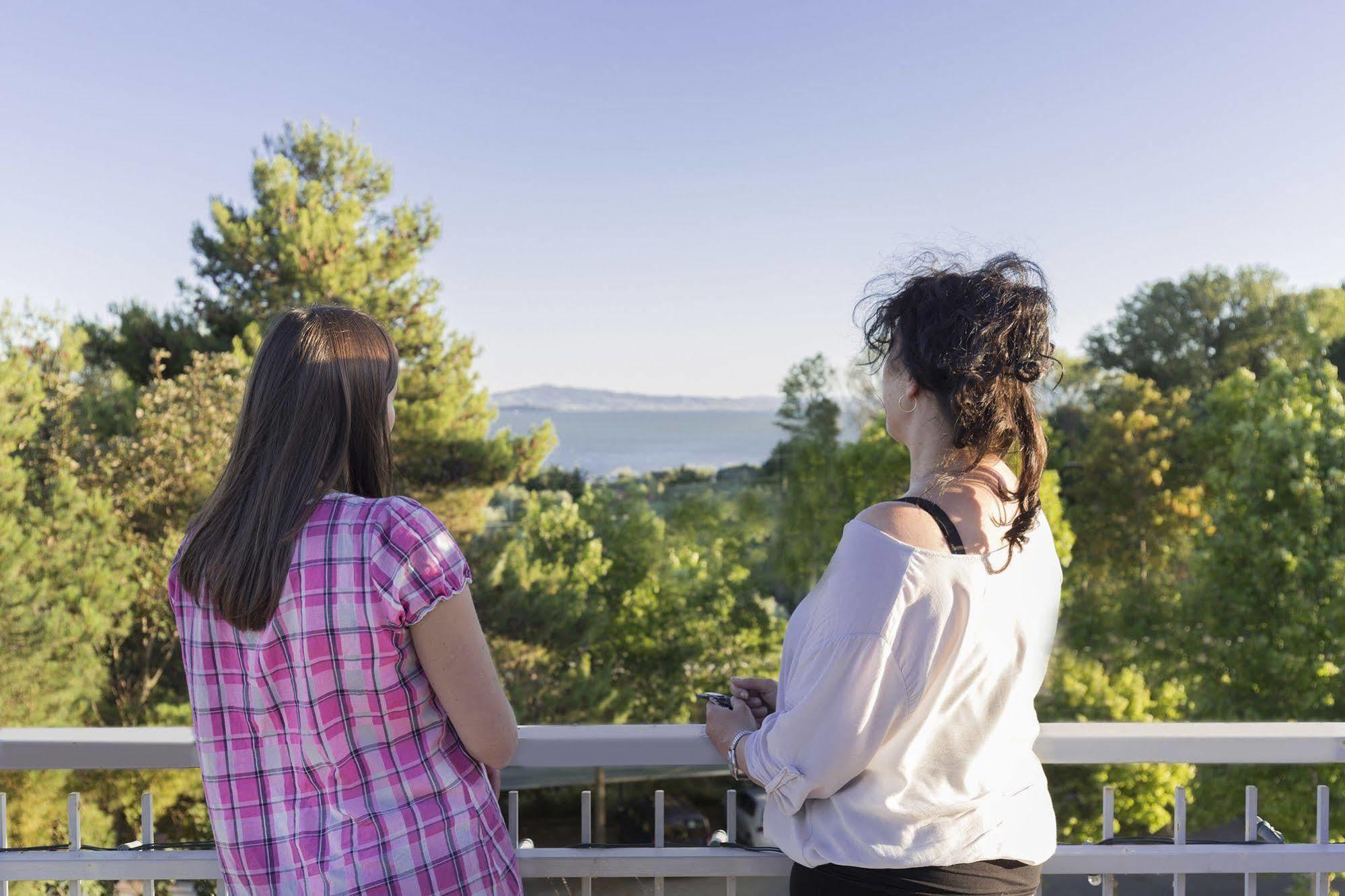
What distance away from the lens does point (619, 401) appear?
46.6 m

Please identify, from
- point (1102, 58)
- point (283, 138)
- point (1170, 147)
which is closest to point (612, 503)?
point (283, 138)

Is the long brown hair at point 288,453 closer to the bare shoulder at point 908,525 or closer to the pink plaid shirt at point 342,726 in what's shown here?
the pink plaid shirt at point 342,726

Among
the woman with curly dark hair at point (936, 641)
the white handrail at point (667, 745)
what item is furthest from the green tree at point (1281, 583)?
the woman with curly dark hair at point (936, 641)

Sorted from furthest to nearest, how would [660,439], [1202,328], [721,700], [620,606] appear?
[660,439] < [1202,328] < [620,606] < [721,700]

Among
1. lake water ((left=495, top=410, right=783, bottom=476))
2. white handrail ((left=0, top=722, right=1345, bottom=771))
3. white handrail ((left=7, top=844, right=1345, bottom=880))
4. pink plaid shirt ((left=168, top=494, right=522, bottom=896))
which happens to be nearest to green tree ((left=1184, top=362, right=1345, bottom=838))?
lake water ((left=495, top=410, right=783, bottom=476))

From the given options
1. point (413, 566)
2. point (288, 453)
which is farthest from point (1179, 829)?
point (288, 453)

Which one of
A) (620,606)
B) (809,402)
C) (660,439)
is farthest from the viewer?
(660,439)

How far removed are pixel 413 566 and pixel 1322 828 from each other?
126cm

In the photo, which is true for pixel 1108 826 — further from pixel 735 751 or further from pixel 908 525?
pixel 908 525

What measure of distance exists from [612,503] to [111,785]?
43.9 feet

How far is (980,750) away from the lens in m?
0.91

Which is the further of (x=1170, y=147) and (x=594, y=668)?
(x=1170, y=147)

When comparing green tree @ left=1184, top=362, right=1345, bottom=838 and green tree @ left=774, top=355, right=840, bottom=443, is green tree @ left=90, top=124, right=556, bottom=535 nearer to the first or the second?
green tree @ left=1184, top=362, right=1345, bottom=838

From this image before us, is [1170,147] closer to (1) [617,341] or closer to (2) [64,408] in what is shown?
(1) [617,341]
